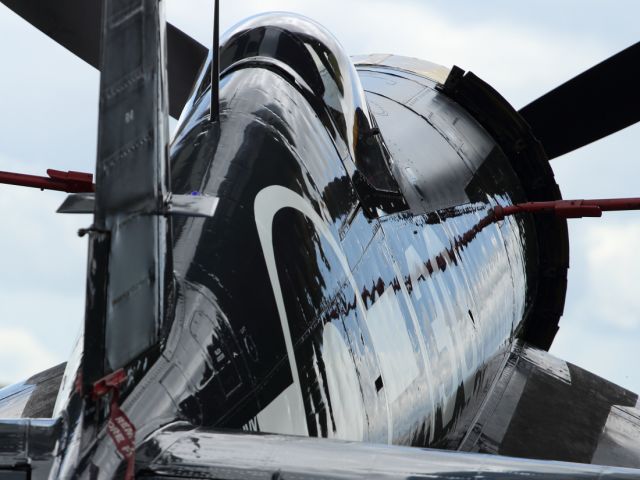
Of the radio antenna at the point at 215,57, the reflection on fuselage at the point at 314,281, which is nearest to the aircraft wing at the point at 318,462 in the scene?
the reflection on fuselage at the point at 314,281

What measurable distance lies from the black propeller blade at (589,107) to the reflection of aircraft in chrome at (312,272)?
0.03 metres

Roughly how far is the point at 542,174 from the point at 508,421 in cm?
259

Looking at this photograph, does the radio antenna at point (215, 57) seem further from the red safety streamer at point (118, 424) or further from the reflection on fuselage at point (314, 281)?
the red safety streamer at point (118, 424)

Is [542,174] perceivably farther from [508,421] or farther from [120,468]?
[120,468]

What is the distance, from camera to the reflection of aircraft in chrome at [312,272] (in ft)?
11.6

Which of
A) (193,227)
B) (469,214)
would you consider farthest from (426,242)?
(193,227)

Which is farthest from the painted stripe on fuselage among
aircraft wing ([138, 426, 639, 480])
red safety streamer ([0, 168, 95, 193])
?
red safety streamer ([0, 168, 95, 193])

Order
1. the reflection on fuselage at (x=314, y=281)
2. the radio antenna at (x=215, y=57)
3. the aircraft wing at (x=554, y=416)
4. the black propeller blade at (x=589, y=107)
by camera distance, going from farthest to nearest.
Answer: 1. the black propeller blade at (x=589, y=107)
2. the aircraft wing at (x=554, y=416)
3. the radio antenna at (x=215, y=57)
4. the reflection on fuselage at (x=314, y=281)

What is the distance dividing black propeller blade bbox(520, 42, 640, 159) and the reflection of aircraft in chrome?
3 centimetres

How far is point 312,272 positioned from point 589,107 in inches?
255

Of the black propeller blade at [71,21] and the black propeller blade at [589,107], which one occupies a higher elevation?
the black propeller blade at [71,21]

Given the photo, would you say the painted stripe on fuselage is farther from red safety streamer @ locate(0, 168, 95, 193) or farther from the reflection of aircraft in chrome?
red safety streamer @ locate(0, 168, 95, 193)

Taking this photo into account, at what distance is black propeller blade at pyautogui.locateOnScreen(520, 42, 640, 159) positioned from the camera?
10602 millimetres

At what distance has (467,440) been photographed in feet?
27.6
